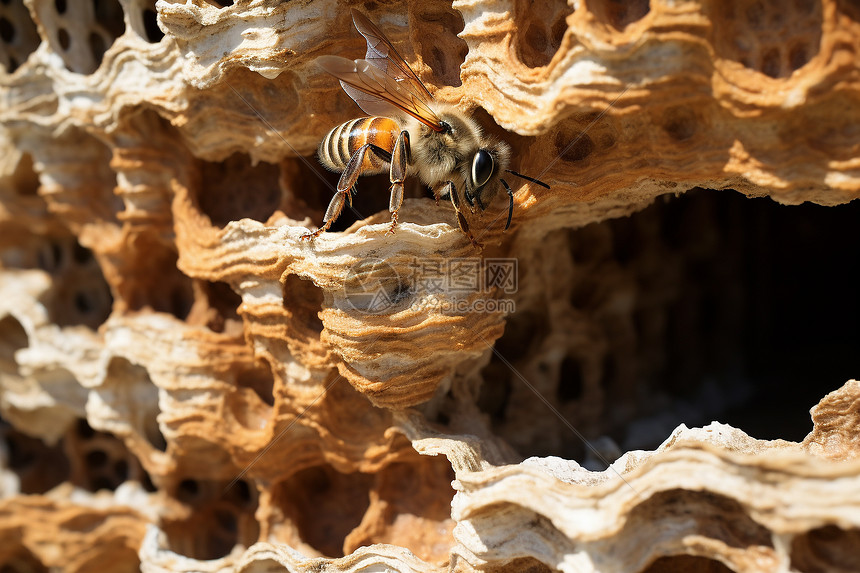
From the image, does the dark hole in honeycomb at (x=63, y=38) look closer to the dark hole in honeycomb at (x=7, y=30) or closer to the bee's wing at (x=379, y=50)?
the dark hole in honeycomb at (x=7, y=30)

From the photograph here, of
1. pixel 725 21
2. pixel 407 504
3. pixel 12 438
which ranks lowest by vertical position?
pixel 12 438

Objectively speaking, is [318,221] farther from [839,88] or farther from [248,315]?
[839,88]

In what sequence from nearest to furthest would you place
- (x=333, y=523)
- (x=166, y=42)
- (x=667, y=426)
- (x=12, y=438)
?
1. (x=166, y=42)
2. (x=333, y=523)
3. (x=667, y=426)
4. (x=12, y=438)

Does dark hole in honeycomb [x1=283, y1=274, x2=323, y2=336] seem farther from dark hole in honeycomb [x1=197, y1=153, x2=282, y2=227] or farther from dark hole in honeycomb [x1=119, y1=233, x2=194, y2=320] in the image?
dark hole in honeycomb [x1=119, y1=233, x2=194, y2=320]

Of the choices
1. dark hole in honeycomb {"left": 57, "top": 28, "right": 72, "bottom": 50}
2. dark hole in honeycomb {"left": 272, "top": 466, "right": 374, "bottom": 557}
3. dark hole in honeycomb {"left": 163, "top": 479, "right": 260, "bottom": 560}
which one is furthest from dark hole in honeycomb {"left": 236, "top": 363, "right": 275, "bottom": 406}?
dark hole in honeycomb {"left": 57, "top": 28, "right": 72, "bottom": 50}

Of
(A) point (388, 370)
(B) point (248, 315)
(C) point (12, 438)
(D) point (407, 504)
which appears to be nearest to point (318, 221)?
(B) point (248, 315)

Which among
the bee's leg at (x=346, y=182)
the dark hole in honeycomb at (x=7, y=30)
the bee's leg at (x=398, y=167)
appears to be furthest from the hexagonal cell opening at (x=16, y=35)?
the bee's leg at (x=398, y=167)

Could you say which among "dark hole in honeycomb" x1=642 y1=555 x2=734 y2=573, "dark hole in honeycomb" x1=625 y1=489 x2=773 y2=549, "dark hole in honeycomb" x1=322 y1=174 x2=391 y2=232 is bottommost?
"dark hole in honeycomb" x1=642 y1=555 x2=734 y2=573

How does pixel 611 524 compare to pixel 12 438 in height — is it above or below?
above

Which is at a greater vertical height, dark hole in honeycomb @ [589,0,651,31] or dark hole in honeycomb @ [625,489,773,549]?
dark hole in honeycomb @ [589,0,651,31]
